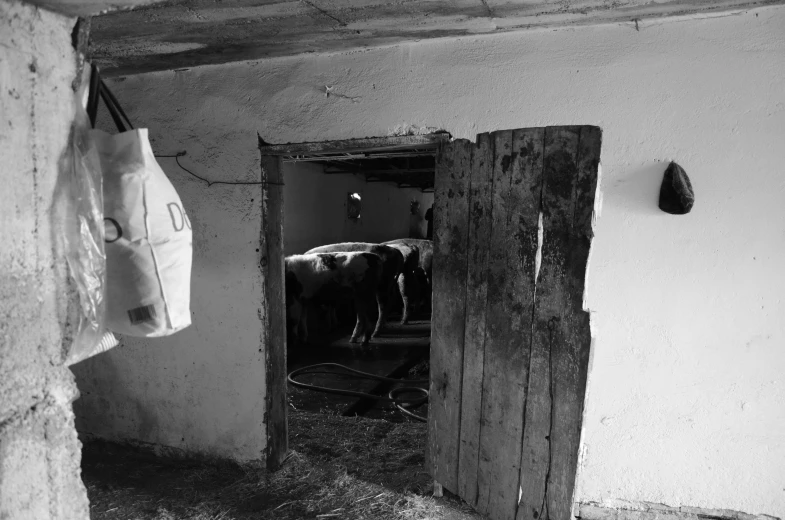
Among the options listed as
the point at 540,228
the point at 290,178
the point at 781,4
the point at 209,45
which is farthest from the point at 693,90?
the point at 290,178

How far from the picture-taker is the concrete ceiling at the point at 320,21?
7.80 feet

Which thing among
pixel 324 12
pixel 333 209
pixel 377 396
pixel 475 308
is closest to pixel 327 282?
pixel 377 396

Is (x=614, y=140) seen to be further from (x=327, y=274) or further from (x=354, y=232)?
(x=354, y=232)

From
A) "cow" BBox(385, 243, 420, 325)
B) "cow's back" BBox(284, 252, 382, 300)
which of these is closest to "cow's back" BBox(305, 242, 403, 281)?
"cow's back" BBox(284, 252, 382, 300)

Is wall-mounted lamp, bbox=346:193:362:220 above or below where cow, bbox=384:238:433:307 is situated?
above

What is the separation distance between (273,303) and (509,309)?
159cm

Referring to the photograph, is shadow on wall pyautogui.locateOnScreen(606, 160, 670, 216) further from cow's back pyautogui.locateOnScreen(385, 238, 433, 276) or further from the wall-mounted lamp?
the wall-mounted lamp

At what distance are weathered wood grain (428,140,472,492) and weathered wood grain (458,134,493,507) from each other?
37 millimetres

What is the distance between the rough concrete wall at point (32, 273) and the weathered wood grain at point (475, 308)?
1.92 metres

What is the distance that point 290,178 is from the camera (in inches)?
362

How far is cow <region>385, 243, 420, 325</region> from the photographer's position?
31.9 ft

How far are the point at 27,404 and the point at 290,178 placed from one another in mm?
8150

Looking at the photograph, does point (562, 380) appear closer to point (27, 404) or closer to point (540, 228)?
point (540, 228)

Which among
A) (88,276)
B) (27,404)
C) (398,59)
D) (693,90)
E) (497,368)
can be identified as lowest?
(497,368)
